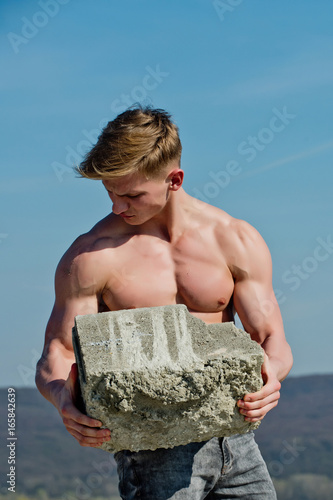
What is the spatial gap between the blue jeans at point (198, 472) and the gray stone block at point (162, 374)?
0.35 metres

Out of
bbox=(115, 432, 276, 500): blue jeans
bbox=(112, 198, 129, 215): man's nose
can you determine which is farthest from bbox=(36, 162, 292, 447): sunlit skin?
bbox=(115, 432, 276, 500): blue jeans

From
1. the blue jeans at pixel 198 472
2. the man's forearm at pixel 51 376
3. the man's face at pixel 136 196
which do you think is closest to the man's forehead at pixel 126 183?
the man's face at pixel 136 196

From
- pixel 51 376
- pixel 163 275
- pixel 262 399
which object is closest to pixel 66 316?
pixel 51 376

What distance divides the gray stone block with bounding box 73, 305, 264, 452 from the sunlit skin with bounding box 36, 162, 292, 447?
1.92 feet

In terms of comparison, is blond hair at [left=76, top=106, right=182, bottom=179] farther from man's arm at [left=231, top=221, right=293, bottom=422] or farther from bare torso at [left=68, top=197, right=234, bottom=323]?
man's arm at [left=231, top=221, right=293, bottom=422]

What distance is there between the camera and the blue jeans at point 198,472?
4.13 m

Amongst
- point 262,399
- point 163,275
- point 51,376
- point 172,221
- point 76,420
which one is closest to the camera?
point 76,420

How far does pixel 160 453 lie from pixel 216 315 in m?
0.86

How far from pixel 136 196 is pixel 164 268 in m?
0.48

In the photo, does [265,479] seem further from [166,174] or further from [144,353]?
[166,174]

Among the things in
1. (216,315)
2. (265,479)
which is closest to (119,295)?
(216,315)

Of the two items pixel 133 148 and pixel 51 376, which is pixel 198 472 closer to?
pixel 51 376

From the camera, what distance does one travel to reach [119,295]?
4375 mm

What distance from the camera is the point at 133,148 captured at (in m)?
4.23
